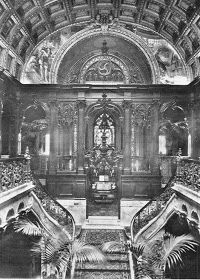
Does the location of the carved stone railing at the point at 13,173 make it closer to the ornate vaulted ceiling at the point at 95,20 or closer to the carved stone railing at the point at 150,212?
the carved stone railing at the point at 150,212

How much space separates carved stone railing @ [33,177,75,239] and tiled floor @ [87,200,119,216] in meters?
2.73

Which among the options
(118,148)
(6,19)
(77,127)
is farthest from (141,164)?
(6,19)

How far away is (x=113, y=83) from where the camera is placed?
1617 cm

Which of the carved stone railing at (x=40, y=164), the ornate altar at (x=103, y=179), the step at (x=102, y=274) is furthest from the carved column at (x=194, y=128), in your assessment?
the carved stone railing at (x=40, y=164)

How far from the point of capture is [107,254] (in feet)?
34.4

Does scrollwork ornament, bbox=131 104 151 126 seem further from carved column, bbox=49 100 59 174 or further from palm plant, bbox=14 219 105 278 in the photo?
palm plant, bbox=14 219 105 278

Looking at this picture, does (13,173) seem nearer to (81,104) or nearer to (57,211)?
(57,211)

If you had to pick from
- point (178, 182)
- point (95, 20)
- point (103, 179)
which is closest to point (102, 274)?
point (178, 182)

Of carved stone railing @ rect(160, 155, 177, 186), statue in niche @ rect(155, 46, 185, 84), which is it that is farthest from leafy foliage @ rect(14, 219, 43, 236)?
statue in niche @ rect(155, 46, 185, 84)

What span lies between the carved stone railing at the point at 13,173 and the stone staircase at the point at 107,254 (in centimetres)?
333

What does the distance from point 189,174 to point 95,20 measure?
8984mm

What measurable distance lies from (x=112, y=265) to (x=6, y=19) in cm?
975

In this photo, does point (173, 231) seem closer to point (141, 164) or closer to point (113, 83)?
point (141, 164)

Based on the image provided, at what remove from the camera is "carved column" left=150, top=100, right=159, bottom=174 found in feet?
48.5
